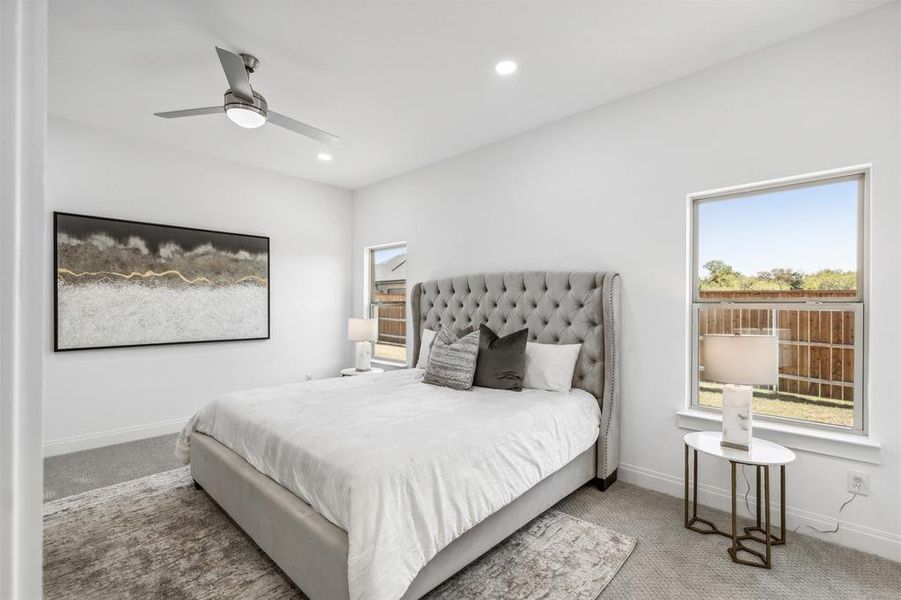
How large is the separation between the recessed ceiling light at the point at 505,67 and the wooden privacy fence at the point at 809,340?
2021 millimetres

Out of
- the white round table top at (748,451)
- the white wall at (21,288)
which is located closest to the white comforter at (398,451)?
the white round table top at (748,451)

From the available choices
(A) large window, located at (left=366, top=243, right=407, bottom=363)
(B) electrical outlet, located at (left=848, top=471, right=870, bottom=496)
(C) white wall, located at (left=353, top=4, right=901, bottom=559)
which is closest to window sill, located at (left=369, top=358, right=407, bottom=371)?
(A) large window, located at (left=366, top=243, right=407, bottom=363)

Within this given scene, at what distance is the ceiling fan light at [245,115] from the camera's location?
244 centimetres

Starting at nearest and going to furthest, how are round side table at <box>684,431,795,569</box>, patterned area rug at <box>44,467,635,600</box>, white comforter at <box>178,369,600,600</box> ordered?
1. white comforter at <box>178,369,600,600</box>
2. patterned area rug at <box>44,467,635,600</box>
3. round side table at <box>684,431,795,569</box>

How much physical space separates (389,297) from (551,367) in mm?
2685

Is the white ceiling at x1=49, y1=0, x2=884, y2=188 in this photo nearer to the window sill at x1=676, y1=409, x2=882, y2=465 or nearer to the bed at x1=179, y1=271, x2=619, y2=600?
the bed at x1=179, y1=271, x2=619, y2=600

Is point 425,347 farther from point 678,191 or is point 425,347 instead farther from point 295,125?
point 678,191

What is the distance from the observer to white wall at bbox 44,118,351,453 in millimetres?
3529

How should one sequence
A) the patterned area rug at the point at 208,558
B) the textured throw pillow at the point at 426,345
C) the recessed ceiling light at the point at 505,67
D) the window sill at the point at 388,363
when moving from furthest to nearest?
the window sill at the point at 388,363 < the textured throw pillow at the point at 426,345 < the recessed ceiling light at the point at 505,67 < the patterned area rug at the point at 208,558

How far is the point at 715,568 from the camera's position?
208 cm

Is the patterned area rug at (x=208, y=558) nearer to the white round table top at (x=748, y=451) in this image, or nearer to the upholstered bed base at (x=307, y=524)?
the upholstered bed base at (x=307, y=524)

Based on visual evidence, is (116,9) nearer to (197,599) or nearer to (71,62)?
(71,62)

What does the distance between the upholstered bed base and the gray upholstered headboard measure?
0.51 meters

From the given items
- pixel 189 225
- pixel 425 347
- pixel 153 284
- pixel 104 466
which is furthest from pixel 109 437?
pixel 425 347
